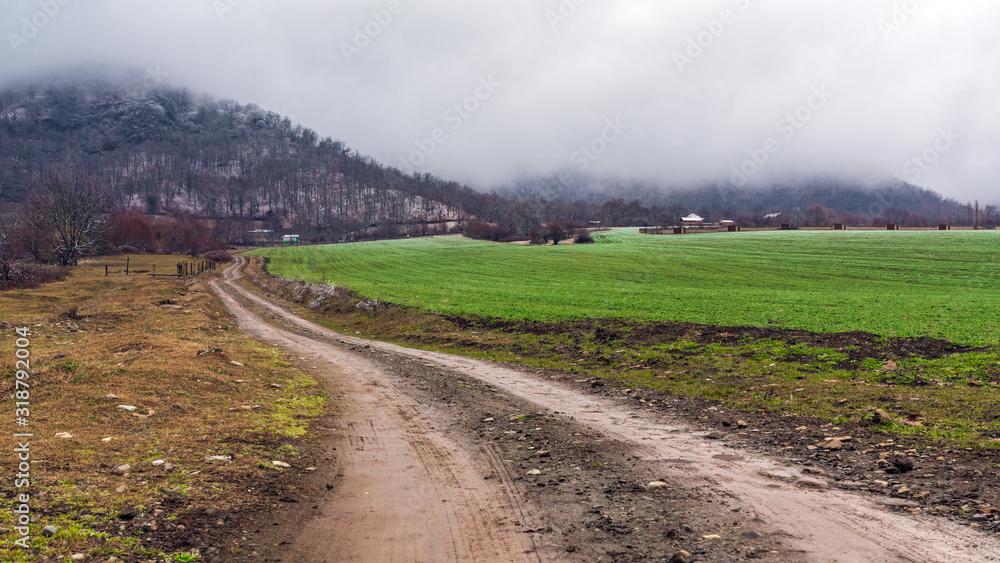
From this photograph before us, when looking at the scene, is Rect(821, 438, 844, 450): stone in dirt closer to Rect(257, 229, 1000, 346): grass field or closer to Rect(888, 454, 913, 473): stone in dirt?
Rect(888, 454, 913, 473): stone in dirt

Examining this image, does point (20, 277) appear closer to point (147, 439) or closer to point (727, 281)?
point (147, 439)

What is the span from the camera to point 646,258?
249ft

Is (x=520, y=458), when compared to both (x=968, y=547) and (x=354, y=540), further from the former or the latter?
(x=968, y=547)

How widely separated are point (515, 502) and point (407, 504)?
1506mm

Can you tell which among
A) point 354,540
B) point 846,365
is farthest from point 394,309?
point 354,540

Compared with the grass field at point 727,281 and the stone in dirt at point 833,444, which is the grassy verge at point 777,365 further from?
the grass field at point 727,281

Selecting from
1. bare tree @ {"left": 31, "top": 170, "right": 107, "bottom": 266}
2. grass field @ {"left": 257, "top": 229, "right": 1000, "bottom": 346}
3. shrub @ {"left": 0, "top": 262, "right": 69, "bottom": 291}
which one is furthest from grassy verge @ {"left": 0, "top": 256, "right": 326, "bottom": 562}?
bare tree @ {"left": 31, "top": 170, "right": 107, "bottom": 266}

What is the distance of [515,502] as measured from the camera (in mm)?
7500

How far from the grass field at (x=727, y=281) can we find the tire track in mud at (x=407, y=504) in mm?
16427

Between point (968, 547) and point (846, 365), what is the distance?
1073 cm

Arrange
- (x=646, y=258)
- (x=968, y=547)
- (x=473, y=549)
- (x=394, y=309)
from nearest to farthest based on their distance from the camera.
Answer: (x=968, y=547)
(x=473, y=549)
(x=394, y=309)
(x=646, y=258)

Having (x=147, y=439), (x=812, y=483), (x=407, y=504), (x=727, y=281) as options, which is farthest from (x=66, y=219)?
(x=812, y=483)

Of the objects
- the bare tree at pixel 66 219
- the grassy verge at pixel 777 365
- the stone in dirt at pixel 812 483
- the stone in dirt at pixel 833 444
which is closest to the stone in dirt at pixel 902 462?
the stone in dirt at pixel 833 444

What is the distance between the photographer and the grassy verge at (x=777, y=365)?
10.8m
